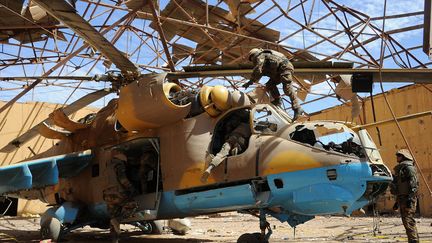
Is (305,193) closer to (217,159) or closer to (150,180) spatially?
(217,159)

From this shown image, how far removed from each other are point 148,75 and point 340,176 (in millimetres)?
3883

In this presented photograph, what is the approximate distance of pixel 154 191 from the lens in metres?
8.80

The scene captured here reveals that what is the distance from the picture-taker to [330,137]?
7387 mm

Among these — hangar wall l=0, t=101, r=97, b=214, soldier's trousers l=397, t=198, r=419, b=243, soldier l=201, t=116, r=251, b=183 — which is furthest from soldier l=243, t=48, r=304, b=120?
hangar wall l=0, t=101, r=97, b=214

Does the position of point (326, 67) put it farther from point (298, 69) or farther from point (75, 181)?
point (75, 181)

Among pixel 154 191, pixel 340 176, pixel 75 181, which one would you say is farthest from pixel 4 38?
pixel 340 176

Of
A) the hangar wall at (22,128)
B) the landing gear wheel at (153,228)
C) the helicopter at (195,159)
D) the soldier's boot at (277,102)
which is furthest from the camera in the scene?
the hangar wall at (22,128)

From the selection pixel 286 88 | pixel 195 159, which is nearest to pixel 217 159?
pixel 195 159

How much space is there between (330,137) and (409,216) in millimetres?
2565

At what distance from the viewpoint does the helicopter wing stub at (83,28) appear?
19.1ft

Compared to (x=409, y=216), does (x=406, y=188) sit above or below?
above

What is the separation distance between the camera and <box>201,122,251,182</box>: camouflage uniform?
288 inches

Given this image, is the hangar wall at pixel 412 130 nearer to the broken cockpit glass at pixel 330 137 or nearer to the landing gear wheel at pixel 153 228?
the landing gear wheel at pixel 153 228

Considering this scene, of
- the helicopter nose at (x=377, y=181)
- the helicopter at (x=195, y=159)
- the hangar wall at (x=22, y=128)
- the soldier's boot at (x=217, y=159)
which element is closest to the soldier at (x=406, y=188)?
the helicopter at (x=195, y=159)
